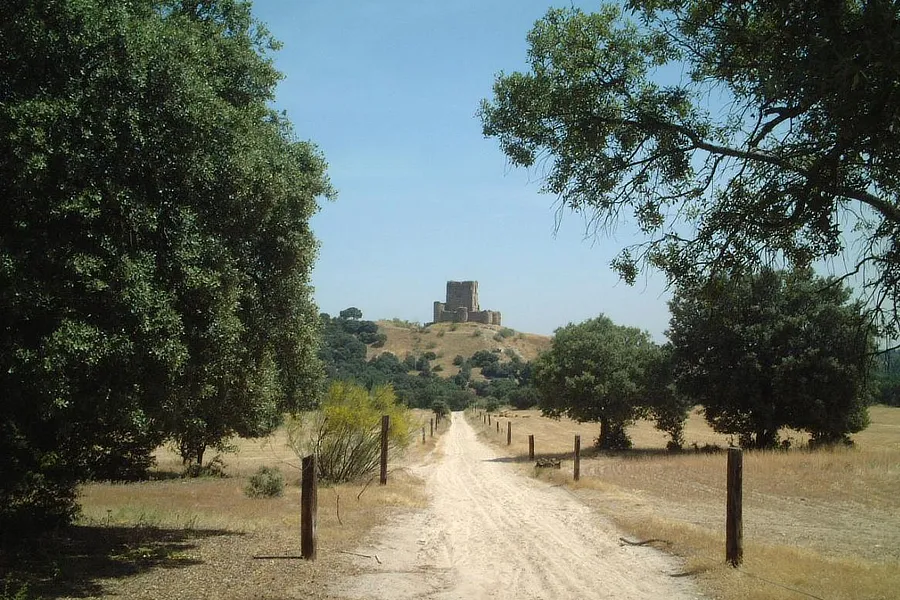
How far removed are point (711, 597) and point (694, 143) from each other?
554cm

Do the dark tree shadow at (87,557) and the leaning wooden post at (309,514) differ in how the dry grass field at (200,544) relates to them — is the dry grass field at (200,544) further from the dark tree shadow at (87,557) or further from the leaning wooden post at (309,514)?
the leaning wooden post at (309,514)

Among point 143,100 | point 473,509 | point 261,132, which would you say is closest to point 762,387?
point 473,509

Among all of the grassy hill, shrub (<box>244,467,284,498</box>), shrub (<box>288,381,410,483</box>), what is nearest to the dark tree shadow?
shrub (<box>244,467,284,498</box>)

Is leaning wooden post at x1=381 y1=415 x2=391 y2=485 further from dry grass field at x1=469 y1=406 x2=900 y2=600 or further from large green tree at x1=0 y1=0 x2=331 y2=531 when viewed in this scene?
large green tree at x1=0 y1=0 x2=331 y2=531

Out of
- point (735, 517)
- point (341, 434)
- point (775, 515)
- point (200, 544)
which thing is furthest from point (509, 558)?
point (341, 434)

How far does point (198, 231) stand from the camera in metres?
8.95

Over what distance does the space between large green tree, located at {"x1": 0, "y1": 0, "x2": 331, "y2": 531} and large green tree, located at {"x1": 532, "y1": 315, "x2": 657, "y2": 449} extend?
2999 cm

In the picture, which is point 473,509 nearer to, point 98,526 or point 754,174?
point 98,526

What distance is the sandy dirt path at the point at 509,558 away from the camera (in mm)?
8984

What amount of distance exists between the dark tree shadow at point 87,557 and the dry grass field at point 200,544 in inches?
0.6

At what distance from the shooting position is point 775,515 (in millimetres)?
16141

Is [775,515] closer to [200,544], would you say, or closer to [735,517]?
[735,517]

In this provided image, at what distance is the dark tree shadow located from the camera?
8.45 meters

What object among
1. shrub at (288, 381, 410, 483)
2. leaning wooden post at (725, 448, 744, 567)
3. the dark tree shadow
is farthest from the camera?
Answer: shrub at (288, 381, 410, 483)
